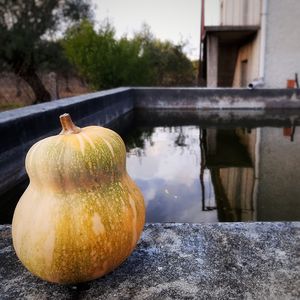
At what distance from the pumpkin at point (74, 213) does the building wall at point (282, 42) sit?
13.4 meters

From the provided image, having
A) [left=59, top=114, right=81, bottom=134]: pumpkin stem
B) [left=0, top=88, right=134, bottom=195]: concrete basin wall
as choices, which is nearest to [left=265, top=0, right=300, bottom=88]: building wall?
[left=0, top=88, right=134, bottom=195]: concrete basin wall

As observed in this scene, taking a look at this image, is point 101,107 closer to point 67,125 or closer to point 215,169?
point 215,169

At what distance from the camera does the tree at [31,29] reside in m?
16.8

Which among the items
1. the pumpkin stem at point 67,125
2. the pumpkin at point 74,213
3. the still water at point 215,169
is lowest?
the still water at point 215,169

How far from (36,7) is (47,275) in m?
19.1

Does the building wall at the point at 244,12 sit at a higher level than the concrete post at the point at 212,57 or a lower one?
higher

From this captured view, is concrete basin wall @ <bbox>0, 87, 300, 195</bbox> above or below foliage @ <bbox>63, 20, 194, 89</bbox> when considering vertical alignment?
below

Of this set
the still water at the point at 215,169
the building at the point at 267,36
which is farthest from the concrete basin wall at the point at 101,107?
the building at the point at 267,36

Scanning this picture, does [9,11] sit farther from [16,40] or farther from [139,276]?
[139,276]

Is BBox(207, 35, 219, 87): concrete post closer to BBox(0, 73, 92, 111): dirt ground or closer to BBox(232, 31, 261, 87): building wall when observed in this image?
BBox(232, 31, 261, 87): building wall

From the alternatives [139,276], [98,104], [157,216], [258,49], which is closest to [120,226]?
[139,276]

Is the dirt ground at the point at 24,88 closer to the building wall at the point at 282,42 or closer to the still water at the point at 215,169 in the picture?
the building wall at the point at 282,42

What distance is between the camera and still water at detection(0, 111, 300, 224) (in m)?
3.83

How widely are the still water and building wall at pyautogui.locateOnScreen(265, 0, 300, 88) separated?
4.21 metres
